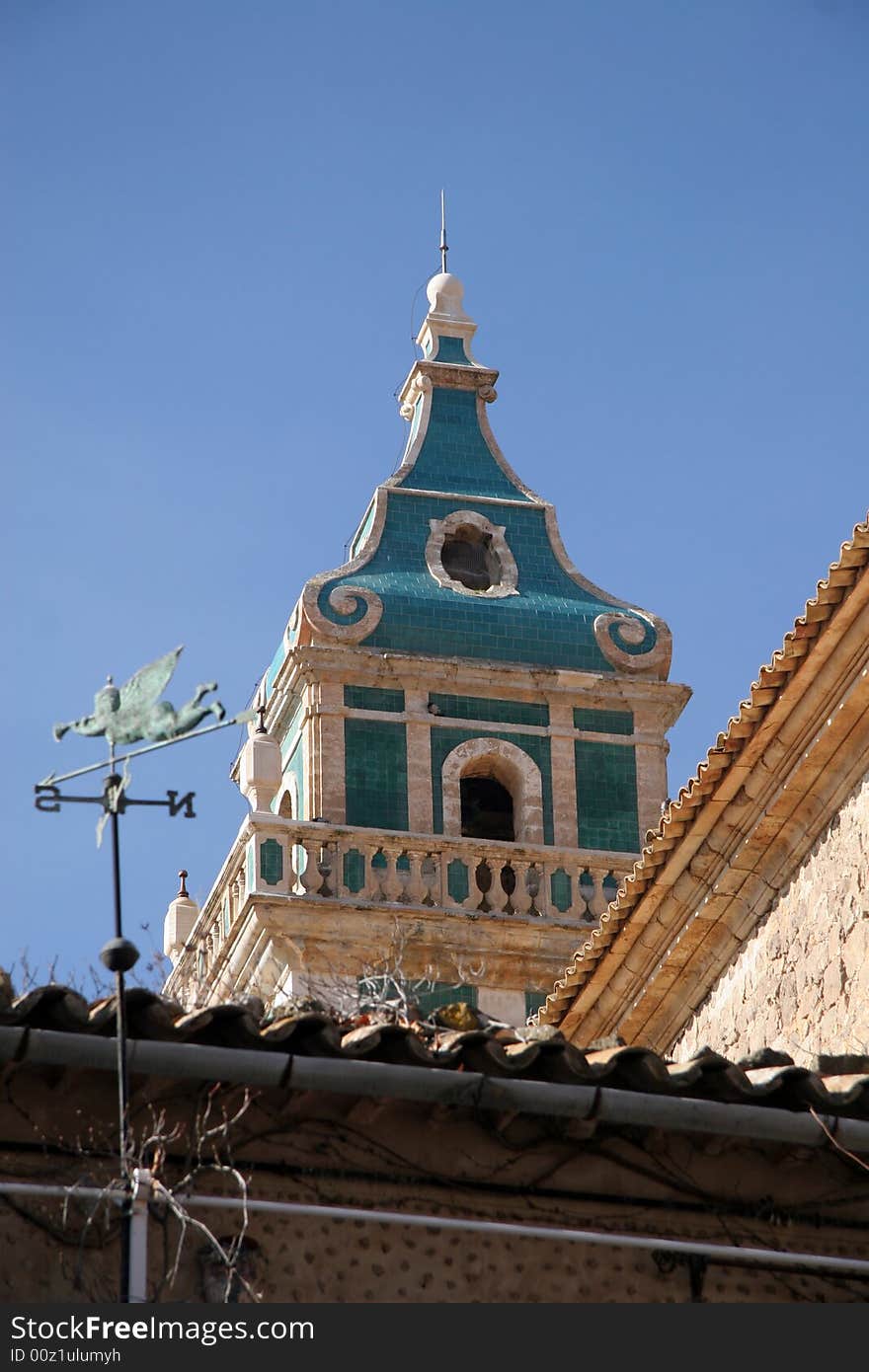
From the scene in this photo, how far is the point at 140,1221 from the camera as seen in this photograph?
9305 mm

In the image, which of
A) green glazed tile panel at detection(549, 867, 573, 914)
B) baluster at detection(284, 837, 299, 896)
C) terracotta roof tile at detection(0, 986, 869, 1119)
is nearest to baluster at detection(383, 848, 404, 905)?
baluster at detection(284, 837, 299, 896)

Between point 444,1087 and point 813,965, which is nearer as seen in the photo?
point 444,1087

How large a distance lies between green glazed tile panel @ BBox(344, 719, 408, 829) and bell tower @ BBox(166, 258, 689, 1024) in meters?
0.02

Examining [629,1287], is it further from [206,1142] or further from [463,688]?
[463,688]

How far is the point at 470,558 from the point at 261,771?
16.1 feet

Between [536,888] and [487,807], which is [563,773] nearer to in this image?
[487,807]

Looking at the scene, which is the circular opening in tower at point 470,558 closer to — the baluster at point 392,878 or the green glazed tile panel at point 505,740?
the green glazed tile panel at point 505,740

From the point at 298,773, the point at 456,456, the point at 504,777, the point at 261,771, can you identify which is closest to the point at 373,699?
the point at 298,773

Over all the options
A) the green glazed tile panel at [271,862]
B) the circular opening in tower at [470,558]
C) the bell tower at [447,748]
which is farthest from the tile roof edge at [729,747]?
the circular opening in tower at [470,558]

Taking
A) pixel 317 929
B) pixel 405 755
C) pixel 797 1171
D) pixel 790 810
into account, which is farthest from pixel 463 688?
pixel 797 1171

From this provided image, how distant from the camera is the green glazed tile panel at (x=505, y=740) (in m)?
28.9

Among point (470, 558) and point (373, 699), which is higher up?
point (470, 558)

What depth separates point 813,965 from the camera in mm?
14125

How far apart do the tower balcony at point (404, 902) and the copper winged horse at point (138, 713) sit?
16303 mm
